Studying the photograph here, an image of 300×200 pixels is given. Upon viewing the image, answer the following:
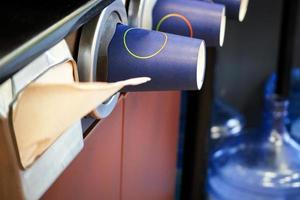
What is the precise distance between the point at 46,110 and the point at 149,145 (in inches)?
17.3

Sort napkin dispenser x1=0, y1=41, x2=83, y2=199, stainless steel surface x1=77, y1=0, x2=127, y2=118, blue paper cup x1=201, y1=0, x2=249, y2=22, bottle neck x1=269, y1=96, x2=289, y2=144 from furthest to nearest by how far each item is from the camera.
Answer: bottle neck x1=269, y1=96, x2=289, y2=144, blue paper cup x1=201, y1=0, x2=249, y2=22, stainless steel surface x1=77, y1=0, x2=127, y2=118, napkin dispenser x1=0, y1=41, x2=83, y2=199

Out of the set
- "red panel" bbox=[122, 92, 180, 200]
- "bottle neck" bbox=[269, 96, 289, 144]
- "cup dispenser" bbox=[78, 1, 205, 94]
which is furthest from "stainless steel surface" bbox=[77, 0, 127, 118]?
"bottle neck" bbox=[269, 96, 289, 144]

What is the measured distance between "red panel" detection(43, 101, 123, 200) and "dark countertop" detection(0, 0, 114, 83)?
Result: 13 centimetres

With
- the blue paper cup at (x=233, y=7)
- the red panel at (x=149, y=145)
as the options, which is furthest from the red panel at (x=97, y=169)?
the blue paper cup at (x=233, y=7)

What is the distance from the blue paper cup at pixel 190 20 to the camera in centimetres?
61

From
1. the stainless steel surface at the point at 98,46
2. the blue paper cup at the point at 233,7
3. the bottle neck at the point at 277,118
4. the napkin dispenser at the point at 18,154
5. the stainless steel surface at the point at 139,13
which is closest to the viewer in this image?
the napkin dispenser at the point at 18,154

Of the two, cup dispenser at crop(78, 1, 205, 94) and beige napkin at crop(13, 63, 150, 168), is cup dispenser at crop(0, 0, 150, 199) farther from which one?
cup dispenser at crop(78, 1, 205, 94)

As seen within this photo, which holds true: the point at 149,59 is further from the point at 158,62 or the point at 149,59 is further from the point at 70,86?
the point at 70,86

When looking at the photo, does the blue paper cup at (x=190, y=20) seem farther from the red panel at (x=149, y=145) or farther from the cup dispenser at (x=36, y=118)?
the cup dispenser at (x=36, y=118)

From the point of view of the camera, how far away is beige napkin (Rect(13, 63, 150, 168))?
341 mm

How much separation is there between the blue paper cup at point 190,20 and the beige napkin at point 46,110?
0.25 metres

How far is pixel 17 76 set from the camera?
0.34 metres

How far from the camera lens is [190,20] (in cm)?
61

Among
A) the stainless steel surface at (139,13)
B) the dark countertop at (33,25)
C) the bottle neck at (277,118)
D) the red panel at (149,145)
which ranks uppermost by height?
the dark countertop at (33,25)
